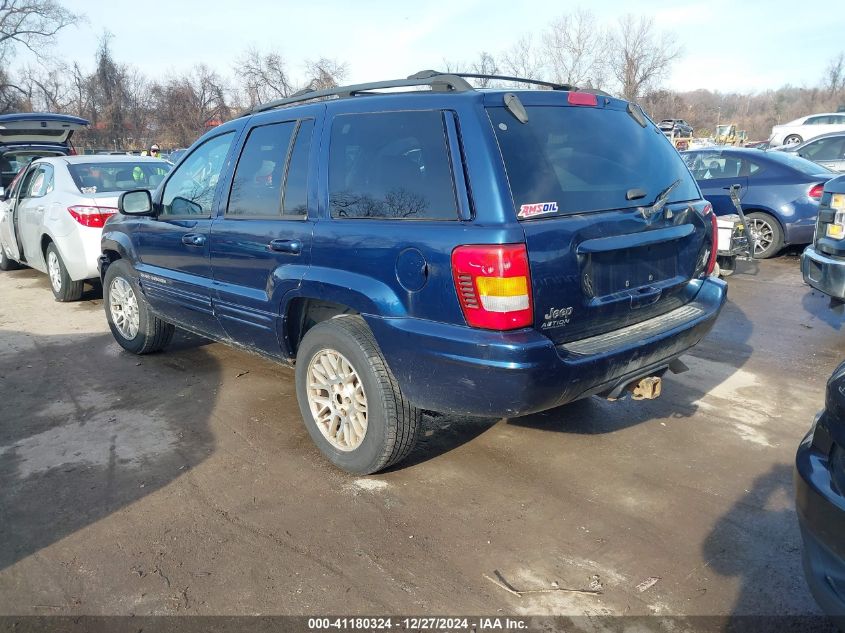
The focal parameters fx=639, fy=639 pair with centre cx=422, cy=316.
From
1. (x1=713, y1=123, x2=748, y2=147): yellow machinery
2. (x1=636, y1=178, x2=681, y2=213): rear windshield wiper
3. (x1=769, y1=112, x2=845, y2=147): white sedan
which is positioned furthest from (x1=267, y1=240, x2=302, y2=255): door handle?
(x1=713, y1=123, x2=748, y2=147): yellow machinery

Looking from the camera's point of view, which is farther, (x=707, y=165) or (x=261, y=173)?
(x=707, y=165)

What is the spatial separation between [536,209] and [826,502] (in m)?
1.52

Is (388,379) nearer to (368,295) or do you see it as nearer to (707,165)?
(368,295)

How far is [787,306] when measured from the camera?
22.7 ft

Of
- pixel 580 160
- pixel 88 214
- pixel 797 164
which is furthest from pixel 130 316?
pixel 797 164

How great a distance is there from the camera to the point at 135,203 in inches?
198

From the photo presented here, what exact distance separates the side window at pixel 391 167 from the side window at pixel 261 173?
0.48 m

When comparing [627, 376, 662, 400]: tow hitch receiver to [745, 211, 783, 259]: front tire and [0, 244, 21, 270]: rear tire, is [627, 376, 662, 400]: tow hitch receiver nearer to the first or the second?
[745, 211, 783, 259]: front tire

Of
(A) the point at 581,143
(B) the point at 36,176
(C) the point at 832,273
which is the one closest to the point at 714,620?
(A) the point at 581,143

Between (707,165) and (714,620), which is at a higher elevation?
(707,165)

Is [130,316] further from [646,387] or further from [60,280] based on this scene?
[646,387]

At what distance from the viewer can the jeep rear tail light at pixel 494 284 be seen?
2629 mm

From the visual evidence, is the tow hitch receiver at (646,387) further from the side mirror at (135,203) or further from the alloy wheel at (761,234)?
the alloy wheel at (761,234)

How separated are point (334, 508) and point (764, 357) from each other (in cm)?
394
